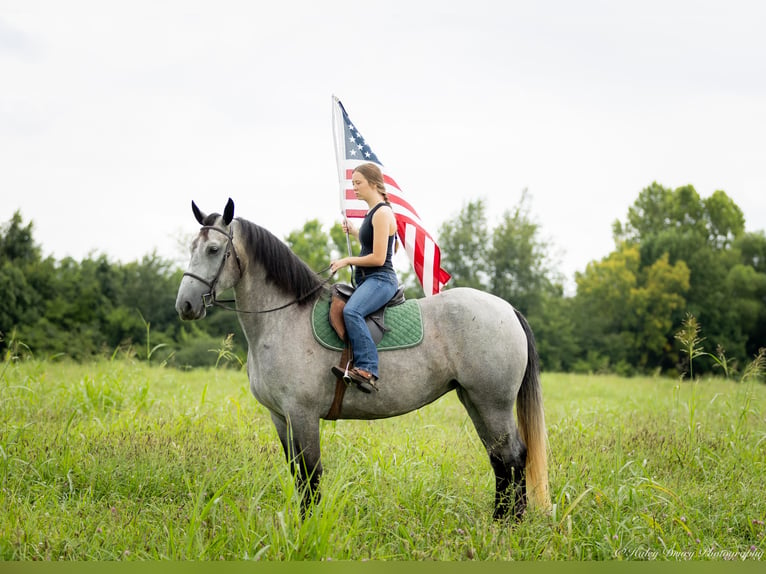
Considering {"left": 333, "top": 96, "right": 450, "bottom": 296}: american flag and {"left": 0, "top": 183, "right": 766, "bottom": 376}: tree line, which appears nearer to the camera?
{"left": 333, "top": 96, "right": 450, "bottom": 296}: american flag

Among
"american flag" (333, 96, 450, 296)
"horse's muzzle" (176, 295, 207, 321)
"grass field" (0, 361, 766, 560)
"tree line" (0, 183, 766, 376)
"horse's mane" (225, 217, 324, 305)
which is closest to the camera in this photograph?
"grass field" (0, 361, 766, 560)

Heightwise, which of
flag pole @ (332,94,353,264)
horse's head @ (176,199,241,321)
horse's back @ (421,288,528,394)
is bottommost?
horse's back @ (421,288,528,394)

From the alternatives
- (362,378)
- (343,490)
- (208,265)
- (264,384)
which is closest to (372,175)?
(208,265)

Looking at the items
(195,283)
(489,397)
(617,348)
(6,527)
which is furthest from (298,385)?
(617,348)

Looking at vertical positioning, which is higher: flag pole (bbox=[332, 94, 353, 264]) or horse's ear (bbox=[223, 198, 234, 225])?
flag pole (bbox=[332, 94, 353, 264])

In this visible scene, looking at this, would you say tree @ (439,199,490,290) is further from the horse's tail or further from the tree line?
the horse's tail

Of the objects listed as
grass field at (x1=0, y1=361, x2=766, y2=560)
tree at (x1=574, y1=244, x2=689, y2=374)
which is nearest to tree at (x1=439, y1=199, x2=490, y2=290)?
tree at (x1=574, y1=244, x2=689, y2=374)

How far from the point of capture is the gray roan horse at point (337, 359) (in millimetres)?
4656

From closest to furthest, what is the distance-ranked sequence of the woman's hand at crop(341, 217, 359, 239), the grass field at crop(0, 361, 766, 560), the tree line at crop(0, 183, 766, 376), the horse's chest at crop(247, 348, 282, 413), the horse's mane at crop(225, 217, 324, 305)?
the grass field at crop(0, 361, 766, 560) → the horse's chest at crop(247, 348, 282, 413) → the horse's mane at crop(225, 217, 324, 305) → the woman's hand at crop(341, 217, 359, 239) → the tree line at crop(0, 183, 766, 376)

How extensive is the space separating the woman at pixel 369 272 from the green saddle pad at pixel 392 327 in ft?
0.48

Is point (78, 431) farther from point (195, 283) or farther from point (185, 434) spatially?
point (195, 283)

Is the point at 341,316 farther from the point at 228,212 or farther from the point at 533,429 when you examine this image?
the point at 533,429

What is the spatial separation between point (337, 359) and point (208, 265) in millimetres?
1258

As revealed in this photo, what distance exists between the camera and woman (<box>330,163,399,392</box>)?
461cm
